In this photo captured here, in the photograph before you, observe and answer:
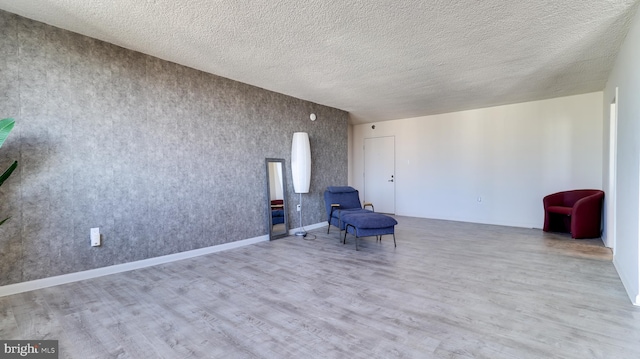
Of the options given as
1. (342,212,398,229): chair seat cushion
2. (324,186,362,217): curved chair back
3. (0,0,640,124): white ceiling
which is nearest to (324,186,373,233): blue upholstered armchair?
(324,186,362,217): curved chair back

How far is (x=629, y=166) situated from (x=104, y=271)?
5.35 metres

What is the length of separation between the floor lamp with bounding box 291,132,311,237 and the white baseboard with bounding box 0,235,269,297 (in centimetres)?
143

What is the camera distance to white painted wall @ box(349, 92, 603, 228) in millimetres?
5137

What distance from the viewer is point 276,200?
5.04m

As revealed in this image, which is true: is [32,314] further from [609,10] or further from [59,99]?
[609,10]

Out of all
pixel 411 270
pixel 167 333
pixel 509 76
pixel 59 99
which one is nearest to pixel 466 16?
pixel 509 76

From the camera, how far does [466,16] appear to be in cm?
256

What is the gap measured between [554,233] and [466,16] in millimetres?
4455

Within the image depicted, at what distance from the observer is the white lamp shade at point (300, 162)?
515cm

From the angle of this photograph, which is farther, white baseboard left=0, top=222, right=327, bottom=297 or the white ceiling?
white baseboard left=0, top=222, right=327, bottom=297

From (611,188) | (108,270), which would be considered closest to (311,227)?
(108,270)

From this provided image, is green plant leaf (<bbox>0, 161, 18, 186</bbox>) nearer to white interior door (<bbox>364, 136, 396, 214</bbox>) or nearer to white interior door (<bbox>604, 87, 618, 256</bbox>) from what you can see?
white interior door (<bbox>364, 136, 396, 214</bbox>)

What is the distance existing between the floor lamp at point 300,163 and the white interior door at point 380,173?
3.05m

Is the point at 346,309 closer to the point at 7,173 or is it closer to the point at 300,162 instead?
the point at 7,173
